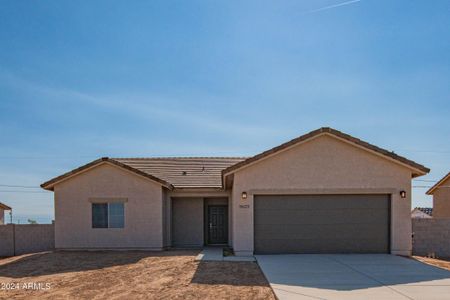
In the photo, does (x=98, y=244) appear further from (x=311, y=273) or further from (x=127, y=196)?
(x=311, y=273)

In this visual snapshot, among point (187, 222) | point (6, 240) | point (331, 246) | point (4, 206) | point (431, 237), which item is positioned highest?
point (187, 222)

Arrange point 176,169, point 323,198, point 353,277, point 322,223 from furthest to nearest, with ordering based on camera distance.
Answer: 1. point 176,169
2. point 323,198
3. point 322,223
4. point 353,277

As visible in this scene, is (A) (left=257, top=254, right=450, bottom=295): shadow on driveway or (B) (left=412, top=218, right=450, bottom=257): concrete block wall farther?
(B) (left=412, top=218, right=450, bottom=257): concrete block wall

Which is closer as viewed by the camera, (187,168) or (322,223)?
(322,223)

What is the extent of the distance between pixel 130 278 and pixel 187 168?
980 centimetres

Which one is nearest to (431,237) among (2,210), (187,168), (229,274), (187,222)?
(229,274)

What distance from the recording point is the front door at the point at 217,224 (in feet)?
59.5

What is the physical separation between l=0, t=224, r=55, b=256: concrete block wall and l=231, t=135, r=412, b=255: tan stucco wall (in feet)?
32.8

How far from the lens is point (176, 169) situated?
1925 centimetres

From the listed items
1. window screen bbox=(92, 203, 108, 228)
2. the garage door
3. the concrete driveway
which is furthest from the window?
the concrete driveway

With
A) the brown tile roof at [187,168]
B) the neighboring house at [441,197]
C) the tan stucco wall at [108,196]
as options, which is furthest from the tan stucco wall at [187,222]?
the neighboring house at [441,197]

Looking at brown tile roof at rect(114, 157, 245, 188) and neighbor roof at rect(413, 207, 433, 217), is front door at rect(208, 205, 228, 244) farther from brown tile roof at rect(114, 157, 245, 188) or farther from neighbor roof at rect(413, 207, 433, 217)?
neighbor roof at rect(413, 207, 433, 217)

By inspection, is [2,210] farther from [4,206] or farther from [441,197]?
[441,197]

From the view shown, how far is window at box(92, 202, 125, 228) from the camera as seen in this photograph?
625 inches
